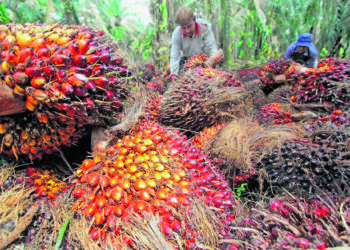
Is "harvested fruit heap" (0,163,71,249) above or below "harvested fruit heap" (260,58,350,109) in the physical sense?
below

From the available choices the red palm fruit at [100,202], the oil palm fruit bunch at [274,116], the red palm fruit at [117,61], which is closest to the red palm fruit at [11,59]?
the red palm fruit at [117,61]

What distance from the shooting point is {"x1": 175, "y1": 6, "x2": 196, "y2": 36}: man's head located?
279 centimetres

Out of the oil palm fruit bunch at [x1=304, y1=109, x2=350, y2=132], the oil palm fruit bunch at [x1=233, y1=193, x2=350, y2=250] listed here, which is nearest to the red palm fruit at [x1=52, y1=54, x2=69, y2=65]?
the oil palm fruit bunch at [x1=233, y1=193, x2=350, y2=250]

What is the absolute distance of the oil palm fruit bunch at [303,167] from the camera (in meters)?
1.05

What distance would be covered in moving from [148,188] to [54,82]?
0.49 metres

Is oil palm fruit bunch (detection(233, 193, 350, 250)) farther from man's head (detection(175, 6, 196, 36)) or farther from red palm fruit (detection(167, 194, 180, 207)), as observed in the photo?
man's head (detection(175, 6, 196, 36))

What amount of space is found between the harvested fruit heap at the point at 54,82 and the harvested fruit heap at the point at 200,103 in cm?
60

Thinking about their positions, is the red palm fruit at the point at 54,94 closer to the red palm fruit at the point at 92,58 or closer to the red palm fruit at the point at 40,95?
the red palm fruit at the point at 40,95

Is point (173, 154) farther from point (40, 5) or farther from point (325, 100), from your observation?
Result: point (40, 5)

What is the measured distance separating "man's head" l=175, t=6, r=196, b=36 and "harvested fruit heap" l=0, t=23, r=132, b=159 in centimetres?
212

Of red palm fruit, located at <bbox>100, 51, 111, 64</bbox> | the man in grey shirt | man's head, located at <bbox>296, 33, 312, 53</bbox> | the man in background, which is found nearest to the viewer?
red palm fruit, located at <bbox>100, 51, 111, 64</bbox>

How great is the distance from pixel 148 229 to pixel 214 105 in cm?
98

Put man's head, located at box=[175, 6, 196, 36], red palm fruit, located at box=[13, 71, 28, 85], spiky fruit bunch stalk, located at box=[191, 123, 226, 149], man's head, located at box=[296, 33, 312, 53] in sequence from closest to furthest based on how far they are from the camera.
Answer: red palm fruit, located at box=[13, 71, 28, 85], spiky fruit bunch stalk, located at box=[191, 123, 226, 149], man's head, located at box=[175, 6, 196, 36], man's head, located at box=[296, 33, 312, 53]

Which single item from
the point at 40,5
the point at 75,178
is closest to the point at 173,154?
the point at 75,178
